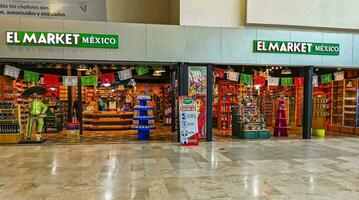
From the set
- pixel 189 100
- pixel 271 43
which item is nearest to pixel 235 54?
pixel 271 43

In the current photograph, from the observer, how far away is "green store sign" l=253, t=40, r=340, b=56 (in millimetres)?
10617

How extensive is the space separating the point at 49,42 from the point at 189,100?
4.75 m

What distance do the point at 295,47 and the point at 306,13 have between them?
1.29 metres

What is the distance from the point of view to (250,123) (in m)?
11.4

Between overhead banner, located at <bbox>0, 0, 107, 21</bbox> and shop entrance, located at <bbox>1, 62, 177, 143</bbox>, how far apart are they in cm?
167

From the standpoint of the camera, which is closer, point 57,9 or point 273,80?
point 57,9

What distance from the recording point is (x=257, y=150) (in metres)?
8.88

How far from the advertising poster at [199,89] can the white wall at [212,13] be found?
162 centimetres

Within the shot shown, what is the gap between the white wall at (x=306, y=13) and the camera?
10.4 meters

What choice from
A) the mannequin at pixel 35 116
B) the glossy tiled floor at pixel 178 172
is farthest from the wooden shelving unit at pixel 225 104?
the mannequin at pixel 35 116

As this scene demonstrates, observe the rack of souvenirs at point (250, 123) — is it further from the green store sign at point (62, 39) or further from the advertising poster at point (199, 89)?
the green store sign at point (62, 39)

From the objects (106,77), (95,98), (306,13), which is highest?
(306,13)

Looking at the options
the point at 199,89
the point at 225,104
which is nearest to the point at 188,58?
the point at 199,89

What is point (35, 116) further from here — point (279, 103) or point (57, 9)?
point (279, 103)
